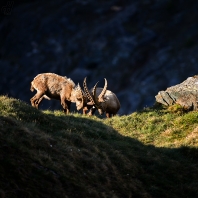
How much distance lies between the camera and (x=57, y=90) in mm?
26734

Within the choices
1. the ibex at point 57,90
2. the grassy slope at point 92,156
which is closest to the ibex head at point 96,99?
the ibex at point 57,90

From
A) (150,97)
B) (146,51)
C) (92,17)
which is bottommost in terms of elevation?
(150,97)

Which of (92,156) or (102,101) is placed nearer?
(92,156)

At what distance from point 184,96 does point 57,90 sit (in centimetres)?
662

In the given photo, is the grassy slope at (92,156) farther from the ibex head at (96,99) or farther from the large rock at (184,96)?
the ibex head at (96,99)

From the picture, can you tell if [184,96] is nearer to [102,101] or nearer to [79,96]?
[102,101]

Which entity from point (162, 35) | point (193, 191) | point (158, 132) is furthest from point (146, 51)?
point (193, 191)

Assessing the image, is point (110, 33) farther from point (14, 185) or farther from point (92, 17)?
point (14, 185)

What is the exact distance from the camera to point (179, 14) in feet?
287

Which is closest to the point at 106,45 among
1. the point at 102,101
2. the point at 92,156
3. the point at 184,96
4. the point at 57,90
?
the point at 102,101

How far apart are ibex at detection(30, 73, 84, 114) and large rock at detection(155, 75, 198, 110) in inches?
181

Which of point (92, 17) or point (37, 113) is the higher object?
point (92, 17)

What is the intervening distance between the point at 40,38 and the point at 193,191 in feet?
265

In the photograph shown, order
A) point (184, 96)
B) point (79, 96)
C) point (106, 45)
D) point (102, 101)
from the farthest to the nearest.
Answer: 1. point (106, 45)
2. point (102, 101)
3. point (79, 96)
4. point (184, 96)
